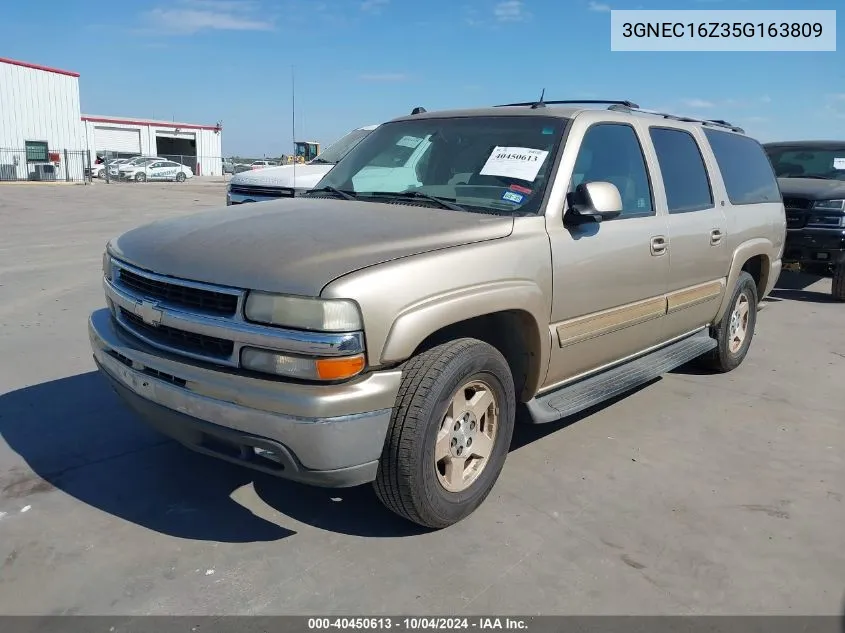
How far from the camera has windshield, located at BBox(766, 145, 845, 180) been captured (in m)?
9.98

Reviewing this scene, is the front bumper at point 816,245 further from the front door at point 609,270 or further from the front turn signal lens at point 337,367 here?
the front turn signal lens at point 337,367

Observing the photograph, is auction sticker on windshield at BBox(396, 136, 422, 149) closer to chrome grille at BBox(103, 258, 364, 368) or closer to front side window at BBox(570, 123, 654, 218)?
front side window at BBox(570, 123, 654, 218)

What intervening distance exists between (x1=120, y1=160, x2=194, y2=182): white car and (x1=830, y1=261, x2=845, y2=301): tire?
37705 millimetres

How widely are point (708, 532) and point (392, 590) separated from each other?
1489 mm

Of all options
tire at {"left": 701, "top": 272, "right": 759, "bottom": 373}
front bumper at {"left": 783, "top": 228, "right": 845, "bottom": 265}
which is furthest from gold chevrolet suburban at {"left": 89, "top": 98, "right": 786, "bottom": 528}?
front bumper at {"left": 783, "top": 228, "right": 845, "bottom": 265}

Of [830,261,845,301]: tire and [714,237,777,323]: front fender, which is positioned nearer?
[714,237,777,323]: front fender

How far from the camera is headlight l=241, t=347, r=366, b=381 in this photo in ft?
8.34

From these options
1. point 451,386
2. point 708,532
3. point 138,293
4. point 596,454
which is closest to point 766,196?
point 596,454

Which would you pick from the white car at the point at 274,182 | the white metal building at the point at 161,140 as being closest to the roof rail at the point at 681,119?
the white car at the point at 274,182

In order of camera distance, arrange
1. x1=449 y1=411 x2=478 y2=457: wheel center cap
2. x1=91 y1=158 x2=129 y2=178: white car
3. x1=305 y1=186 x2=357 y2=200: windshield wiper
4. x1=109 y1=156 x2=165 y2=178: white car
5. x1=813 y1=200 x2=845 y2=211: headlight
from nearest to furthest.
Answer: x1=449 y1=411 x2=478 y2=457: wheel center cap < x1=305 y1=186 x2=357 y2=200: windshield wiper < x1=813 y1=200 x2=845 y2=211: headlight < x1=91 y1=158 x2=129 y2=178: white car < x1=109 y1=156 x2=165 y2=178: white car

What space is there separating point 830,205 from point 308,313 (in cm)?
813

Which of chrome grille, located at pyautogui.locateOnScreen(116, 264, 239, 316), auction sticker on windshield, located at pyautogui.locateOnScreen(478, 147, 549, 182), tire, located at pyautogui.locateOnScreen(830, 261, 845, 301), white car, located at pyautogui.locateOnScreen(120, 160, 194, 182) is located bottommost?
tire, located at pyautogui.locateOnScreen(830, 261, 845, 301)

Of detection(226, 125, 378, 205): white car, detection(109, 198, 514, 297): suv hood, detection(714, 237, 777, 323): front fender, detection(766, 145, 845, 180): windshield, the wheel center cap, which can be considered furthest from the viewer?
detection(766, 145, 845, 180): windshield
